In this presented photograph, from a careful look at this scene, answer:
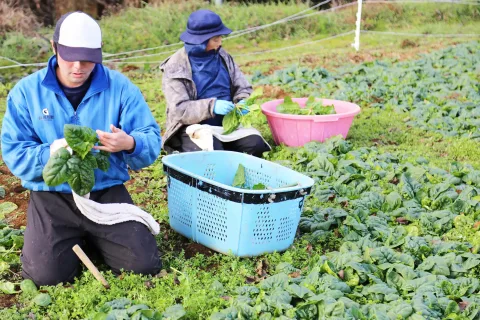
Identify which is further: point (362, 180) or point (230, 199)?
point (362, 180)

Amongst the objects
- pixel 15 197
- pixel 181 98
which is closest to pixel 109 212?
pixel 15 197

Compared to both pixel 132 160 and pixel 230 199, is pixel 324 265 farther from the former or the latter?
pixel 132 160

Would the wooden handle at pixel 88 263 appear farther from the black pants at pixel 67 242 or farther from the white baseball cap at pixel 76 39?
the white baseball cap at pixel 76 39

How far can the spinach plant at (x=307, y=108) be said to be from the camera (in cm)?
605

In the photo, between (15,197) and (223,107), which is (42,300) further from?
(223,107)

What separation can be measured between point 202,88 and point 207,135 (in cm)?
47

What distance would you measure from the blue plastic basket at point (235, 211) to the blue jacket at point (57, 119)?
1.19ft

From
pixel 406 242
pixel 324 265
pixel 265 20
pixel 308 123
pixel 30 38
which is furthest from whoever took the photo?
pixel 265 20

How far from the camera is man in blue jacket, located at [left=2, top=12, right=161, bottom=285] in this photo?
11.7 feet

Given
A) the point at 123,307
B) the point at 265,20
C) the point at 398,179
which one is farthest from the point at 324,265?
the point at 265,20

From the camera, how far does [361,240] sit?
3.99m

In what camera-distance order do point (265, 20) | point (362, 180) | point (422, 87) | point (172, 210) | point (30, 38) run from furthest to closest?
point (265, 20), point (30, 38), point (422, 87), point (362, 180), point (172, 210)

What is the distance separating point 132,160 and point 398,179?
227 cm

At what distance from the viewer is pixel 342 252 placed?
12.6 feet
